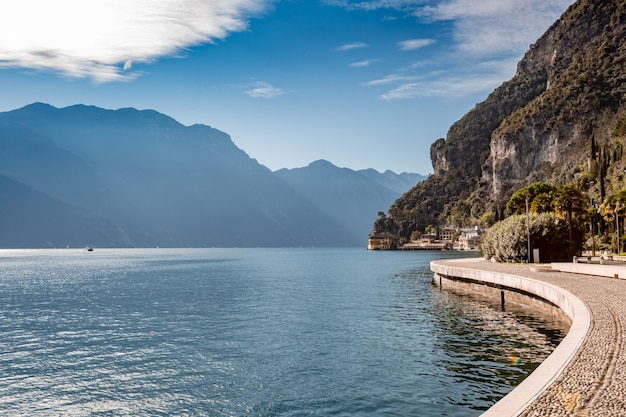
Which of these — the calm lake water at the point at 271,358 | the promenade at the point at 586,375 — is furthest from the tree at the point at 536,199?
the promenade at the point at 586,375

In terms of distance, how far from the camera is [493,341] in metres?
26.1

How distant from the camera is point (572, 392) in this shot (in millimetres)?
11758

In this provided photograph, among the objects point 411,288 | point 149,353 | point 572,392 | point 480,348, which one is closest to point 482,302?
point 411,288

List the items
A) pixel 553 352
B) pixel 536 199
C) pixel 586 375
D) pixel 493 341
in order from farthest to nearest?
pixel 536 199 < pixel 493 341 < pixel 553 352 < pixel 586 375

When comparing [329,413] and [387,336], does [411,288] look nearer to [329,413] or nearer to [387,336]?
[387,336]

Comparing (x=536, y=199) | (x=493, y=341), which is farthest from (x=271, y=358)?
(x=536, y=199)

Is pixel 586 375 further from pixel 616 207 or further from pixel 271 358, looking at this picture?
pixel 616 207

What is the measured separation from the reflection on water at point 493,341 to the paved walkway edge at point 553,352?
1.61 meters

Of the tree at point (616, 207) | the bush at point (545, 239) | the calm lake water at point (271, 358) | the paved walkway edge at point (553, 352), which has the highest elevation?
the tree at point (616, 207)

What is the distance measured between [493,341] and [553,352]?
35.4ft

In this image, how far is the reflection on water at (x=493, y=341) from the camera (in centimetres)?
1911

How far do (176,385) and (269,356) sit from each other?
5548 millimetres

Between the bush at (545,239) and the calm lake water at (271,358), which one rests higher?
the bush at (545,239)

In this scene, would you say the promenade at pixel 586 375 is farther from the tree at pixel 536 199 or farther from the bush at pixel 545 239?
the tree at pixel 536 199
